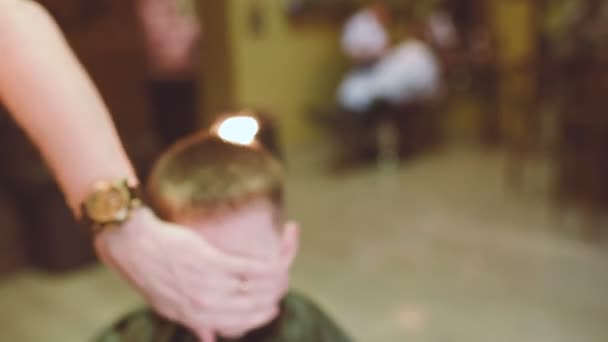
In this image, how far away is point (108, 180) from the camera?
614 millimetres

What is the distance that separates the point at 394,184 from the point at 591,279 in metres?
1.18

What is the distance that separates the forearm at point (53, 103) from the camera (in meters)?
0.60

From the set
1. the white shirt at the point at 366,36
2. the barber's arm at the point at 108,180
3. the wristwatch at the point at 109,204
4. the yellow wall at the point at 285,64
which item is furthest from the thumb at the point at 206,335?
the white shirt at the point at 366,36

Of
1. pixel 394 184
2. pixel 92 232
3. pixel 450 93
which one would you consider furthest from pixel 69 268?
pixel 450 93

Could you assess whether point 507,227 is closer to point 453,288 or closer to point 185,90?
point 453,288

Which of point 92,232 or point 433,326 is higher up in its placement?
point 92,232

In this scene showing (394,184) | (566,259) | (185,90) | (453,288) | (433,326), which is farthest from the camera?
(185,90)

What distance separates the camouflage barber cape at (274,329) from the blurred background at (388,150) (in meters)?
0.30

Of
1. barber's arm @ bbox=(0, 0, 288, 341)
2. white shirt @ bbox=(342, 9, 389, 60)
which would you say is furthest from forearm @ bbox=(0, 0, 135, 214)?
white shirt @ bbox=(342, 9, 389, 60)

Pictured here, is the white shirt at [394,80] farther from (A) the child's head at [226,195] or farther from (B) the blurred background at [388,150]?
(A) the child's head at [226,195]

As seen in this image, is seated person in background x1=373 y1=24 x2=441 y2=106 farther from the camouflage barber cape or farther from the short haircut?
the short haircut

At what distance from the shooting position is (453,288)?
2.18 m

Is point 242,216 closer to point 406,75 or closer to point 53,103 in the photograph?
point 53,103

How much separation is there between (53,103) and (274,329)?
0.29 metres
